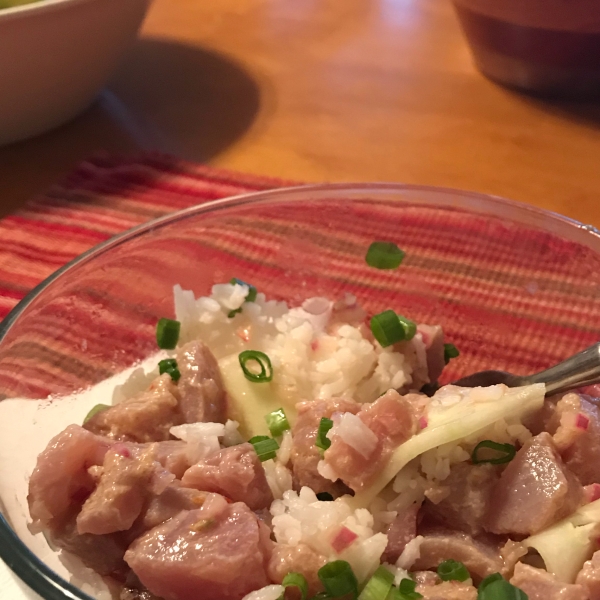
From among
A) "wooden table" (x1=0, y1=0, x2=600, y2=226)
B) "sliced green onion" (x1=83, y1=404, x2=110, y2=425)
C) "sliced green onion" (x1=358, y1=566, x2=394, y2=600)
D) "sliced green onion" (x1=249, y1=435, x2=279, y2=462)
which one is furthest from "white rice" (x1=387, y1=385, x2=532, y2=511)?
"wooden table" (x1=0, y1=0, x2=600, y2=226)

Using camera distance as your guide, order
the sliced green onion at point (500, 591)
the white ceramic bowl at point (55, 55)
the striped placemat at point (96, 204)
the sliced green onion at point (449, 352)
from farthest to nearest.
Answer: the white ceramic bowl at point (55, 55)
the striped placemat at point (96, 204)
the sliced green onion at point (449, 352)
the sliced green onion at point (500, 591)

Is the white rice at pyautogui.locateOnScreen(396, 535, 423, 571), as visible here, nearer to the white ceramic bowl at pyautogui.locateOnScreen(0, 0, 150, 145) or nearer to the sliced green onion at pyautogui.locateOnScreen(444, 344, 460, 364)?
the sliced green onion at pyautogui.locateOnScreen(444, 344, 460, 364)

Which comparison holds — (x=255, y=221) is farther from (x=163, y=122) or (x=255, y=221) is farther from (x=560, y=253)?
(x=163, y=122)

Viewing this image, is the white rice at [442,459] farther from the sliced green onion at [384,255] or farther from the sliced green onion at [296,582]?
the sliced green onion at [384,255]

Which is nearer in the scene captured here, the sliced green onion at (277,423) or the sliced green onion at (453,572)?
the sliced green onion at (453,572)

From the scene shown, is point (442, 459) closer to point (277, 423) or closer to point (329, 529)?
point (329, 529)

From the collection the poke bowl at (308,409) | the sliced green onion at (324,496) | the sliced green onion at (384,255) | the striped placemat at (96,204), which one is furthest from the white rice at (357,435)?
the striped placemat at (96,204)

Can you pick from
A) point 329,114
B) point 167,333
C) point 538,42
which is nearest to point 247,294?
point 167,333
